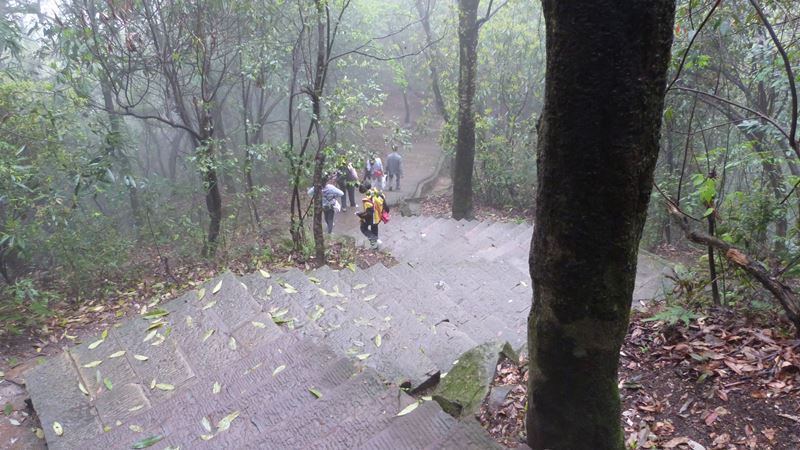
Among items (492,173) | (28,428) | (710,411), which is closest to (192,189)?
(492,173)

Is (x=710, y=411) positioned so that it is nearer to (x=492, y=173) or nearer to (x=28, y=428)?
(x=28, y=428)

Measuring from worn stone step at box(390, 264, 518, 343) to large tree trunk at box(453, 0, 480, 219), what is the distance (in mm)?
4972

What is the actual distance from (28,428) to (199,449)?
1624 millimetres

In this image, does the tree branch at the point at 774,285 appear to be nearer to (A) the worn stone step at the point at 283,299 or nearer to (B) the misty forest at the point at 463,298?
(B) the misty forest at the point at 463,298

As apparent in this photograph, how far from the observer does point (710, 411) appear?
A: 286cm

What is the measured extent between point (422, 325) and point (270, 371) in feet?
5.17

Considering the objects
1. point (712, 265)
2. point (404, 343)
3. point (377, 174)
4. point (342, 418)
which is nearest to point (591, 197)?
point (342, 418)

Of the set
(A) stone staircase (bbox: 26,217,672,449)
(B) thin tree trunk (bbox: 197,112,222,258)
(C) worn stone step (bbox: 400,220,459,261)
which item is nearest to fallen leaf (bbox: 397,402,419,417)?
(A) stone staircase (bbox: 26,217,672,449)

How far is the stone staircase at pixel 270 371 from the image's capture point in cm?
272

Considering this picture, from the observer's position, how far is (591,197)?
1.73 m

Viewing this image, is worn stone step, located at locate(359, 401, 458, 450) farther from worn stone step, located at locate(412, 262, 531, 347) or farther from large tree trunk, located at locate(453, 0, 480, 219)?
large tree trunk, located at locate(453, 0, 480, 219)

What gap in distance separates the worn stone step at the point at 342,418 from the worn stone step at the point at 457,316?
1871 millimetres

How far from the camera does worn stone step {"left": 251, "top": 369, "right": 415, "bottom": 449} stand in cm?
264

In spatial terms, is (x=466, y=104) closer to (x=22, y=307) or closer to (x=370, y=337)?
(x=370, y=337)
